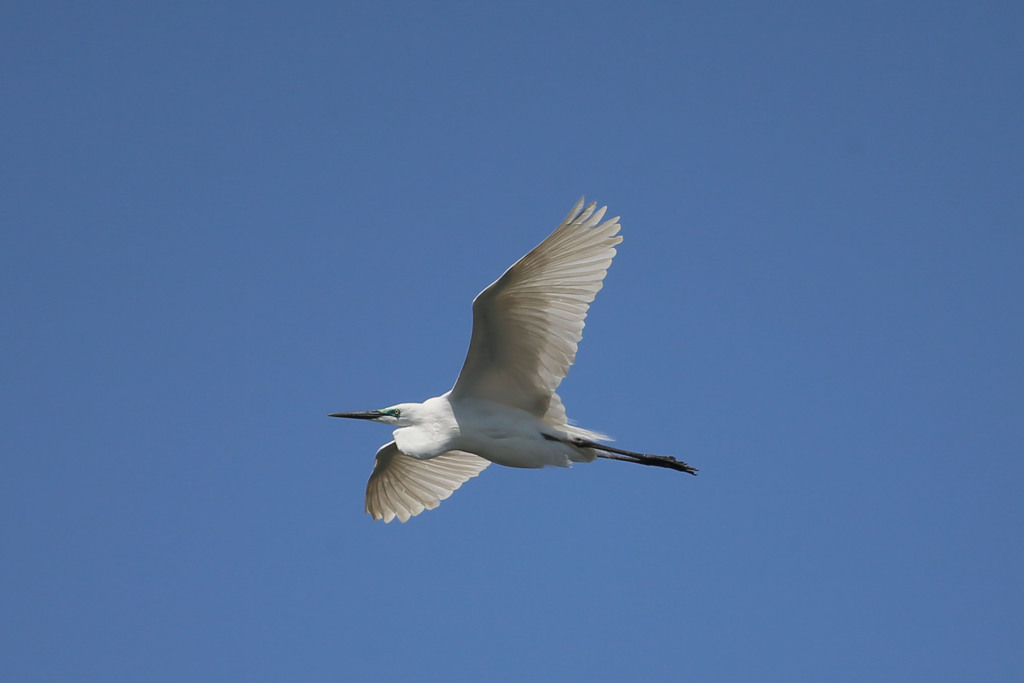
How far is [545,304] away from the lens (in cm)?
830

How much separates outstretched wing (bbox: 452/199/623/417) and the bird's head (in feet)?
2.77

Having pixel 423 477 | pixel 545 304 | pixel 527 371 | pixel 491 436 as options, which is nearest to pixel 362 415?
pixel 423 477

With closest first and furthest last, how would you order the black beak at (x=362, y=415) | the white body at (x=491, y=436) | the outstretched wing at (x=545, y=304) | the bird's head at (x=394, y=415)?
the outstretched wing at (x=545, y=304), the white body at (x=491, y=436), the bird's head at (x=394, y=415), the black beak at (x=362, y=415)

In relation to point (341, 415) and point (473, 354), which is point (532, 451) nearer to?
point (473, 354)

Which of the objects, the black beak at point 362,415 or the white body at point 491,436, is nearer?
the white body at point 491,436

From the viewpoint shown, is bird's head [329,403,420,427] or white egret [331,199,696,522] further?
bird's head [329,403,420,427]

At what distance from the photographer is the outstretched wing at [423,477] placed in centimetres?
1102

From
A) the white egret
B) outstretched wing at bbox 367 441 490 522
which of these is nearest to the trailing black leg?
the white egret

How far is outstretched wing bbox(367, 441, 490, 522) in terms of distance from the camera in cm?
1102

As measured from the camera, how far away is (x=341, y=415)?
1003cm

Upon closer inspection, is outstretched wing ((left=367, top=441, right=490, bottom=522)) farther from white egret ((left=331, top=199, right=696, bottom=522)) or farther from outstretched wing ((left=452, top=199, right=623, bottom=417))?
outstretched wing ((left=452, top=199, right=623, bottom=417))

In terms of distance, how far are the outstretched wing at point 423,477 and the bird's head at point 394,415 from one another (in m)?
1.18

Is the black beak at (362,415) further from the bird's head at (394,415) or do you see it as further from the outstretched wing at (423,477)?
the outstretched wing at (423,477)

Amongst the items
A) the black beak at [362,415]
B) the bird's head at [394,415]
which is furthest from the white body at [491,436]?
the black beak at [362,415]
